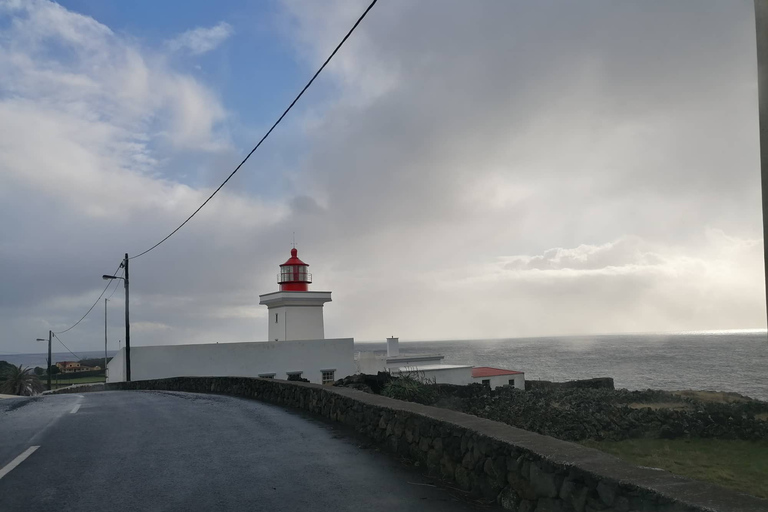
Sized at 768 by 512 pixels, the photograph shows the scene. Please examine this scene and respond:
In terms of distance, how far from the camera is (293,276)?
125 feet

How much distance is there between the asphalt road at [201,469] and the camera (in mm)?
5281

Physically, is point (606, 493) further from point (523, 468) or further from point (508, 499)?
point (508, 499)

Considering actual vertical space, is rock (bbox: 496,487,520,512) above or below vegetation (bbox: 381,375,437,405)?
above

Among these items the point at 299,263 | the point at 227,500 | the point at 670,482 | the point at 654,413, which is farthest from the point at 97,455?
the point at 299,263

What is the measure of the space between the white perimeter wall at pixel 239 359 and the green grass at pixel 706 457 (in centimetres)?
1766

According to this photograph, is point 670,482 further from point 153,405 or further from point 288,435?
point 153,405

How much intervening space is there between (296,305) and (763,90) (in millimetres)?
35542

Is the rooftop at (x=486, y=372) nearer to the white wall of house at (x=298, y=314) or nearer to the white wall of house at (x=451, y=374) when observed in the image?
the white wall of house at (x=451, y=374)

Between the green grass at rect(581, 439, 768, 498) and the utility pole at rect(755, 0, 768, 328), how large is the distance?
14.1m

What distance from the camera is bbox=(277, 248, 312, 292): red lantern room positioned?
3797 cm

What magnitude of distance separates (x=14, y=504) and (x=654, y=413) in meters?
23.7

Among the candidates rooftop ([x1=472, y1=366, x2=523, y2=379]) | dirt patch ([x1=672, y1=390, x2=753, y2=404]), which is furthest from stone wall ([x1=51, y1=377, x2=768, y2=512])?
dirt patch ([x1=672, y1=390, x2=753, y2=404])

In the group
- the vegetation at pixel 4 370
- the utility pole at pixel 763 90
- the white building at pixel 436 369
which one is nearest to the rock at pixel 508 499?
the utility pole at pixel 763 90

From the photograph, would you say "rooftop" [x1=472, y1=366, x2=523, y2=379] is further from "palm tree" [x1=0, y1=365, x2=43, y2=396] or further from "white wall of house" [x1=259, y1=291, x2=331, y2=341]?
"palm tree" [x1=0, y1=365, x2=43, y2=396]
